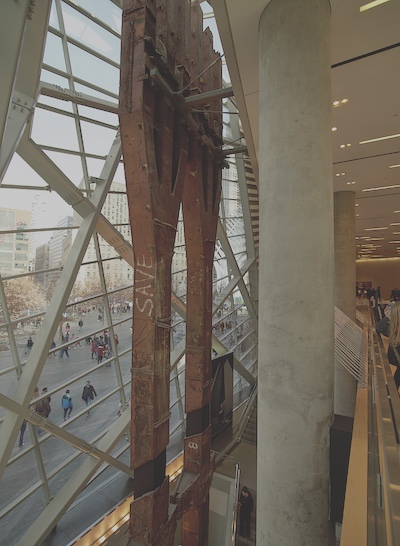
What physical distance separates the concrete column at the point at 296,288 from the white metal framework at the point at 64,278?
10.5 ft

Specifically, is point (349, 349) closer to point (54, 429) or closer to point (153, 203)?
point (153, 203)

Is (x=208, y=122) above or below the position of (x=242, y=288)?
above

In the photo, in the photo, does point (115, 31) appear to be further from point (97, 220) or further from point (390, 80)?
point (390, 80)

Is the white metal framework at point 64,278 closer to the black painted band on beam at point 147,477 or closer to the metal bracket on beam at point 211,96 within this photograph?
the metal bracket on beam at point 211,96

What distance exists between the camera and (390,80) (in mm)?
5809

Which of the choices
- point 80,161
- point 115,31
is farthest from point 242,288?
point 115,31

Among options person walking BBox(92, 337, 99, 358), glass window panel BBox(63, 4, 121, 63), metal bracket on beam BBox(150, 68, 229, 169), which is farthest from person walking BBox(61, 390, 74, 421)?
glass window panel BBox(63, 4, 121, 63)

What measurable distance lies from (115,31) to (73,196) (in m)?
6.74

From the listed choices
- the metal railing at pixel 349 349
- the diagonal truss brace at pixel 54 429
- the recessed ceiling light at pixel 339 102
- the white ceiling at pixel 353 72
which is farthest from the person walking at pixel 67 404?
the recessed ceiling light at pixel 339 102

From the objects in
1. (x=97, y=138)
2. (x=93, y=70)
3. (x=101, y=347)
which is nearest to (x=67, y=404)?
A: (x=101, y=347)

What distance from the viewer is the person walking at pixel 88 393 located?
35.0 ft

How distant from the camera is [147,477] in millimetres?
5645

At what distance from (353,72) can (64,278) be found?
8272 millimetres

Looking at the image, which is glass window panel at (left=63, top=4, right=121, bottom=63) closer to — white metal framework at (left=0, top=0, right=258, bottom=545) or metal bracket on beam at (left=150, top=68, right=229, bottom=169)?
white metal framework at (left=0, top=0, right=258, bottom=545)
